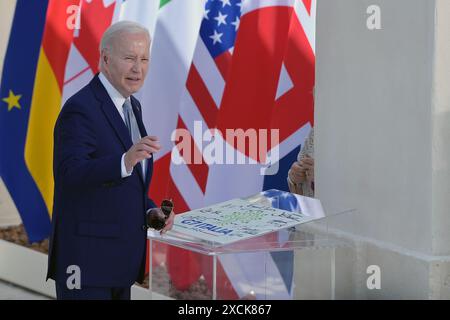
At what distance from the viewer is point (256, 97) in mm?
4332

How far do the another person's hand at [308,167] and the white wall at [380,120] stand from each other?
433mm

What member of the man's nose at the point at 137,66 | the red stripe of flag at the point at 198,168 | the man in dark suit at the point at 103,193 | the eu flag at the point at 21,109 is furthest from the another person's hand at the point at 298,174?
the eu flag at the point at 21,109

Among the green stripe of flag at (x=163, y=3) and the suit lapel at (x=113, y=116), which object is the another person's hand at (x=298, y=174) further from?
the green stripe of flag at (x=163, y=3)

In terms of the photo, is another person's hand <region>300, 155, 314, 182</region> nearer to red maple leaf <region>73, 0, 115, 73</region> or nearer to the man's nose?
the man's nose

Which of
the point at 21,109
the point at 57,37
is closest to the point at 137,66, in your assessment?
the point at 57,37

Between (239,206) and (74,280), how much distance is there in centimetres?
62

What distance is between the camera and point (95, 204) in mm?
3082

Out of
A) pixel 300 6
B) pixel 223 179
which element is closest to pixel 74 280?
pixel 223 179

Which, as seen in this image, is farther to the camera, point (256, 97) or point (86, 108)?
point (256, 97)

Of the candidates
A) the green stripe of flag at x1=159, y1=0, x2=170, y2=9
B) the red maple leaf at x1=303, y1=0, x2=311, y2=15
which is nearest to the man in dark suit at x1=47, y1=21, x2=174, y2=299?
the red maple leaf at x1=303, y1=0, x2=311, y2=15

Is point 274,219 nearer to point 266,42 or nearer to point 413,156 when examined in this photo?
point 413,156

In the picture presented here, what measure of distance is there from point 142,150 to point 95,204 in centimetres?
41

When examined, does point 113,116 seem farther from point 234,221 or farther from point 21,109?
point 21,109
